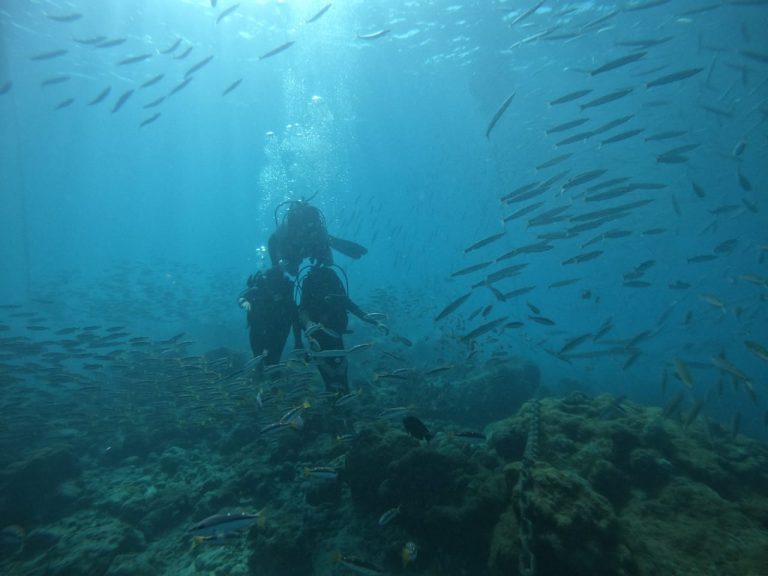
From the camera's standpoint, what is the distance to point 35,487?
25.7 feet

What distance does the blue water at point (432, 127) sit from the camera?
1905 cm

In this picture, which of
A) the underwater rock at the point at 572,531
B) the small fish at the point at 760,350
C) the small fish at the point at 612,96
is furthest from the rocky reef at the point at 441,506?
the small fish at the point at 612,96

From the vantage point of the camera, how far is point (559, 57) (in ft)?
76.3

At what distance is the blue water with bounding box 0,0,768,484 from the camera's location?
19.0 meters

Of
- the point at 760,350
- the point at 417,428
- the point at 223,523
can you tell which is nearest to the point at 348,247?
the point at 417,428

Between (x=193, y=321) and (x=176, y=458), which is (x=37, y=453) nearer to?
(x=176, y=458)

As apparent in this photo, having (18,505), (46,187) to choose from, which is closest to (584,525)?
Answer: (18,505)

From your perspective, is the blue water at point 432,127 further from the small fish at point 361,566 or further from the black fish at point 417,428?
the small fish at point 361,566

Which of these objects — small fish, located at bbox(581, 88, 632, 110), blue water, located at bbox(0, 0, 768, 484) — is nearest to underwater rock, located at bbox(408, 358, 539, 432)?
blue water, located at bbox(0, 0, 768, 484)

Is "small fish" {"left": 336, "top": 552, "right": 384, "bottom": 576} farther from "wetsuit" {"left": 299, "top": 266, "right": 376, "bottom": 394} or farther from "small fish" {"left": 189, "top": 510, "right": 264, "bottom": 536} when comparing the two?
"wetsuit" {"left": 299, "top": 266, "right": 376, "bottom": 394}

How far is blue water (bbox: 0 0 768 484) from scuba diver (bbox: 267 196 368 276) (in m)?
6.33

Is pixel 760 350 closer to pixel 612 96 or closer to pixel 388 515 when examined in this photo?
pixel 612 96

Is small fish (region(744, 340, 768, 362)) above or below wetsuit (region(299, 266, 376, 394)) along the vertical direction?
below

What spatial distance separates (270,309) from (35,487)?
6674mm
